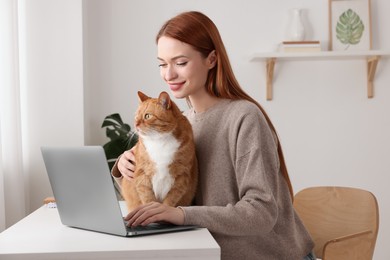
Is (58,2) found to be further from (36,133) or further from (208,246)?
(208,246)

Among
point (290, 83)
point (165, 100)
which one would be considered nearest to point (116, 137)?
point (290, 83)

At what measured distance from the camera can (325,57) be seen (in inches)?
138

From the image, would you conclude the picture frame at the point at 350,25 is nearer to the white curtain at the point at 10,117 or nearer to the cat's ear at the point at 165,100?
the white curtain at the point at 10,117

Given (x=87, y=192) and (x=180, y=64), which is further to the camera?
(x=180, y=64)

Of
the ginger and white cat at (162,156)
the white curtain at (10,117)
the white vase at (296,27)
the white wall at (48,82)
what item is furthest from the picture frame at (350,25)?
the ginger and white cat at (162,156)

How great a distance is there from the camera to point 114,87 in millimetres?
3523

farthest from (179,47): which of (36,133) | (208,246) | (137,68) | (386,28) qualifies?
(386,28)

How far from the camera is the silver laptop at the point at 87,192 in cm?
127

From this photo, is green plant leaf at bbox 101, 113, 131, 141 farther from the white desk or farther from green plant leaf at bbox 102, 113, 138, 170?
the white desk

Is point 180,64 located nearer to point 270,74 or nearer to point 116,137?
point 116,137

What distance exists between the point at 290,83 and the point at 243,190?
217 centimetres

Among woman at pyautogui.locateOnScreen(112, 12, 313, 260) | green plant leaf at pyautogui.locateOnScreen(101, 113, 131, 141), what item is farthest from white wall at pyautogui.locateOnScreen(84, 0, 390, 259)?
woman at pyautogui.locateOnScreen(112, 12, 313, 260)

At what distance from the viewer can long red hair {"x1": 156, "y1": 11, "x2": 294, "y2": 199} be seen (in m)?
1.57

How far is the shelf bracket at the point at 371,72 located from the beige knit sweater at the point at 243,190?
203 centimetres
